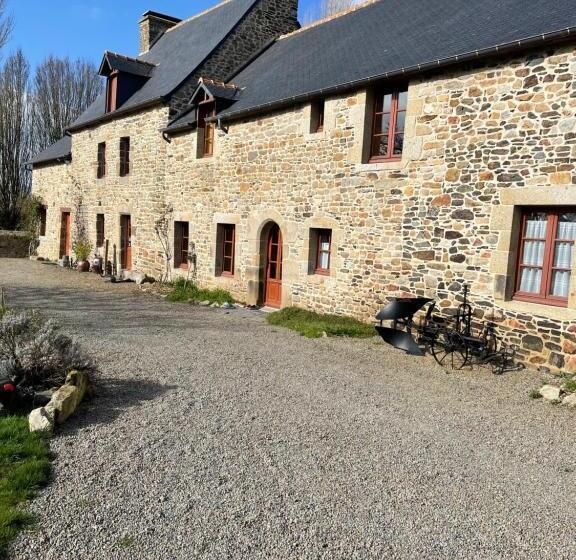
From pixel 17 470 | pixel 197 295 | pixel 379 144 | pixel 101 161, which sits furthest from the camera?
pixel 101 161

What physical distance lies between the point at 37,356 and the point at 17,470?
5.58 feet

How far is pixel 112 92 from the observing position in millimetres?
16484

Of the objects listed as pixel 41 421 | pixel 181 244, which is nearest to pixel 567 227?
pixel 41 421

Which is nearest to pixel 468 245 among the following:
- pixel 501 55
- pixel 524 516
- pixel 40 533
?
pixel 501 55

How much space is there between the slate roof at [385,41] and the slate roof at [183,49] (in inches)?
61.6

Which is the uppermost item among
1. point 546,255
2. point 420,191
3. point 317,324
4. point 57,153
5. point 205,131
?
point 57,153

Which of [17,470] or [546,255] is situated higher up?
[546,255]

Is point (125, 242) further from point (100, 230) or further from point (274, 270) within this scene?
point (274, 270)

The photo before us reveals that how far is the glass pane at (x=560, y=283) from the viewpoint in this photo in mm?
6363

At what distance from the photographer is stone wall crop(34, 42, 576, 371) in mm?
6383

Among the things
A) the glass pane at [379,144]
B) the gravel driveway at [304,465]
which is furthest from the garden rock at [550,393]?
the glass pane at [379,144]

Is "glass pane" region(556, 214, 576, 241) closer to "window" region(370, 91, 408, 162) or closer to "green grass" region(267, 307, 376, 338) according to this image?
"window" region(370, 91, 408, 162)

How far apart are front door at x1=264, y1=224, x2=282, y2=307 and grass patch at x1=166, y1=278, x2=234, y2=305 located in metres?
1.01

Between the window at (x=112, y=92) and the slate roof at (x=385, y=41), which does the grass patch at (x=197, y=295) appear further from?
the window at (x=112, y=92)
